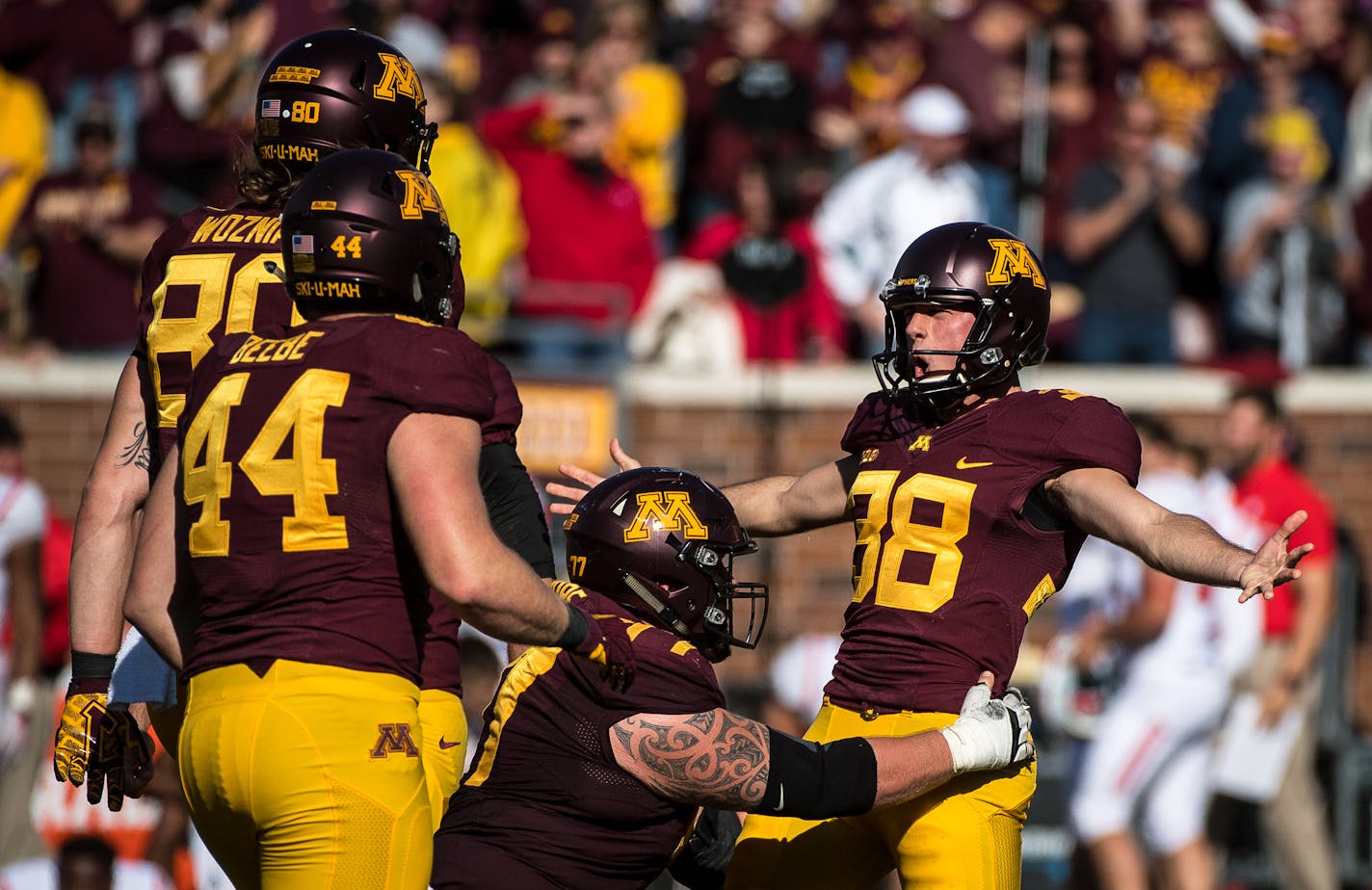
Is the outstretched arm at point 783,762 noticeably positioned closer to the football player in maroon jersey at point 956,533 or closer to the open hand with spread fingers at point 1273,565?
the football player in maroon jersey at point 956,533

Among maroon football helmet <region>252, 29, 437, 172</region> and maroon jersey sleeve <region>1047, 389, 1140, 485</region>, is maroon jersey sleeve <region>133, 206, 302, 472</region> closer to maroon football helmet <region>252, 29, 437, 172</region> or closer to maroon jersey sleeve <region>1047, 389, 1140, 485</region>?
maroon football helmet <region>252, 29, 437, 172</region>

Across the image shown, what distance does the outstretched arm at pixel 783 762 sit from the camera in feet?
13.1

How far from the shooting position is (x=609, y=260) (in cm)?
997

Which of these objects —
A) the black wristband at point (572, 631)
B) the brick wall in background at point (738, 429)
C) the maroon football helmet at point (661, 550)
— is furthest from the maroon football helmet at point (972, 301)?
the brick wall in background at point (738, 429)

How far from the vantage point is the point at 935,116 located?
32.0ft

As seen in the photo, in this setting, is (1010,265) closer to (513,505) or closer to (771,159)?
(513,505)

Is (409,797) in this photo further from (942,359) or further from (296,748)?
(942,359)

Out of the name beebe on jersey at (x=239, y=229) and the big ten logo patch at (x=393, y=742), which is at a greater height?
the name beebe on jersey at (x=239, y=229)

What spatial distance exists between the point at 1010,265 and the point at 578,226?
5.45 metres

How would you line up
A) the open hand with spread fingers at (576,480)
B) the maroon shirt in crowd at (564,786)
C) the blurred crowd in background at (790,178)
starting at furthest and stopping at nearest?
1. the blurred crowd in background at (790,178)
2. the open hand with spread fingers at (576,480)
3. the maroon shirt in crowd at (564,786)

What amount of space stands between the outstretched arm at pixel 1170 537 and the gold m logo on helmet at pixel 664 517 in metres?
0.91

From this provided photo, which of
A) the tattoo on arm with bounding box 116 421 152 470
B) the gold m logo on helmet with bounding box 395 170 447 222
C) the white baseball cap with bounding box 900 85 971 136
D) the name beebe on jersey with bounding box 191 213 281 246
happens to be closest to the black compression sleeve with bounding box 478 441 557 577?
the gold m logo on helmet with bounding box 395 170 447 222

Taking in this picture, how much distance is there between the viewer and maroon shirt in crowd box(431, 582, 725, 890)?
399cm

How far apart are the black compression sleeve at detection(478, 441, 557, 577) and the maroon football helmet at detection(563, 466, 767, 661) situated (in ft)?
0.23
